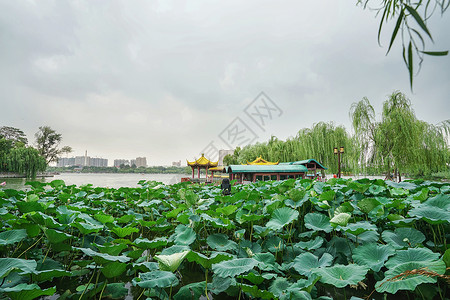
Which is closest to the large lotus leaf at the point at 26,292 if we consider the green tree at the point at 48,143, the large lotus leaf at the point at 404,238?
the large lotus leaf at the point at 404,238

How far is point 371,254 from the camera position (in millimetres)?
1201

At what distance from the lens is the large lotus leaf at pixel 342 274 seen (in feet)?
2.95

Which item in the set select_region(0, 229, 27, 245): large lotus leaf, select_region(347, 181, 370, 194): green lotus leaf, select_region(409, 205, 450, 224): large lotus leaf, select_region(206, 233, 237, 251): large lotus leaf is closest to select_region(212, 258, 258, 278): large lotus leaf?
select_region(206, 233, 237, 251): large lotus leaf

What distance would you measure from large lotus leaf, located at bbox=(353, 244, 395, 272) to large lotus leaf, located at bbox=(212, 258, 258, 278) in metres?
0.61

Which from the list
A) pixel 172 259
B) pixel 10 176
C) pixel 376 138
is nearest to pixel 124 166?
pixel 10 176

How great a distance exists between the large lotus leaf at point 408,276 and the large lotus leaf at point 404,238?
345 mm

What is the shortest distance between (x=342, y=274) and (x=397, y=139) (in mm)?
11195

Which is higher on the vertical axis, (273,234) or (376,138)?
(376,138)

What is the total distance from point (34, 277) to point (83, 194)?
2.86 m

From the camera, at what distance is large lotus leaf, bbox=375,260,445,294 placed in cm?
85

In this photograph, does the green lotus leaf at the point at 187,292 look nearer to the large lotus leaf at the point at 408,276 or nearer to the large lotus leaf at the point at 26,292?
the large lotus leaf at the point at 26,292

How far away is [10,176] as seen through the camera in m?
25.0

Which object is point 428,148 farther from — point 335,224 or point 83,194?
point 83,194

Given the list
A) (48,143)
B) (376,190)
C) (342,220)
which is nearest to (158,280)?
(342,220)
